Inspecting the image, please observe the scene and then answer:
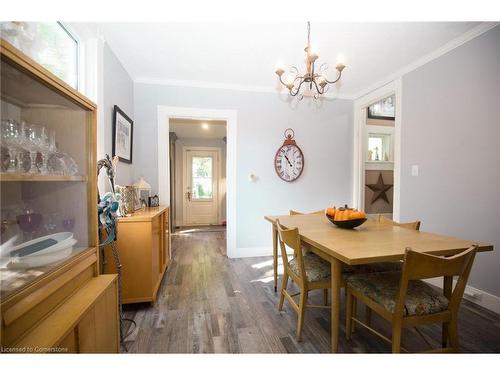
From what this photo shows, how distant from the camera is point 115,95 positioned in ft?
7.47

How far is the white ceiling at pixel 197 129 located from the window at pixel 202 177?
0.64 meters

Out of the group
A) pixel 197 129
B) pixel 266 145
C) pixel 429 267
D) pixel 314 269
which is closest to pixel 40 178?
pixel 314 269

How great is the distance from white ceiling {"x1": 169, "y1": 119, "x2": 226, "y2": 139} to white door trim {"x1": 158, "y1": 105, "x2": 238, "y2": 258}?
1250 millimetres

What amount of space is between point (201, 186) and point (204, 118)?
3013 millimetres

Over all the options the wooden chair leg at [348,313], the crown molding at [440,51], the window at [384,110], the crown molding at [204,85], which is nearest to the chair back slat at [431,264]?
the wooden chair leg at [348,313]

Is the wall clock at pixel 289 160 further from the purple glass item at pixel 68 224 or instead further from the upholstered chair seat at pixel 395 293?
the purple glass item at pixel 68 224

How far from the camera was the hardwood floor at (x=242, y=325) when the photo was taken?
1455mm

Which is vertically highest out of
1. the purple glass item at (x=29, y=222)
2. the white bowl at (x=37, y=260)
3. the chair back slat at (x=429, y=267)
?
the purple glass item at (x=29, y=222)

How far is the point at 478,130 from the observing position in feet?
6.47

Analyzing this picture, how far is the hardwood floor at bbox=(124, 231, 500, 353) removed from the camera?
1.46 m

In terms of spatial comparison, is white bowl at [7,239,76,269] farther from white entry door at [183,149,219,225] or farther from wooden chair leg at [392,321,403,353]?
white entry door at [183,149,219,225]

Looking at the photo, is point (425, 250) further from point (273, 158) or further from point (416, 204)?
point (273, 158)

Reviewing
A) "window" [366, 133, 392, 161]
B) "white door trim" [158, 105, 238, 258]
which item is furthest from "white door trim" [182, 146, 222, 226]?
"window" [366, 133, 392, 161]
